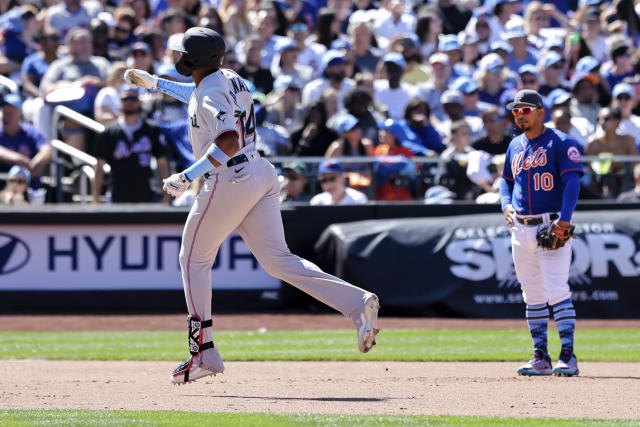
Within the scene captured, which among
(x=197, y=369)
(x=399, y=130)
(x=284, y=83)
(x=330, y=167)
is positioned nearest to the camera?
(x=197, y=369)

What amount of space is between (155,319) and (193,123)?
20.1 ft

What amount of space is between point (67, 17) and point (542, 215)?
11296 mm

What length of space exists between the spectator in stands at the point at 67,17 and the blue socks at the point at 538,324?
11188 mm

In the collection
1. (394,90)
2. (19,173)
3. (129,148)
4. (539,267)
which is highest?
(394,90)

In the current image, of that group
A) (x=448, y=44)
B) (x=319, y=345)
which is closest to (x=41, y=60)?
(x=448, y=44)

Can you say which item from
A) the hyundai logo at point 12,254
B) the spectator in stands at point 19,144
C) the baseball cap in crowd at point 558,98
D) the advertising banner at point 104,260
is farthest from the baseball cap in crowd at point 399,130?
the hyundai logo at point 12,254

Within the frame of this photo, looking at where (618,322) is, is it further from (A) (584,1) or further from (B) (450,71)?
(A) (584,1)

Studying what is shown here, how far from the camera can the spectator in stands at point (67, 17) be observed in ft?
55.8

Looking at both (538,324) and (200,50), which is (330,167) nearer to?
(538,324)

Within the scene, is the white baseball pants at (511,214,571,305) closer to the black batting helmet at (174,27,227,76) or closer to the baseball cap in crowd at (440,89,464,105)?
the black batting helmet at (174,27,227,76)

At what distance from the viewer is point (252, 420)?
5.63 meters

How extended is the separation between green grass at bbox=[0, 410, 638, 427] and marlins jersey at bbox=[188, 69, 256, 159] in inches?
66.0

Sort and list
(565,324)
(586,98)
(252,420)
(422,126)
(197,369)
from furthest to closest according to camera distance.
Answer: (586,98)
(422,126)
(565,324)
(197,369)
(252,420)

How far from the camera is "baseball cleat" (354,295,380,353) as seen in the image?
6789 mm
